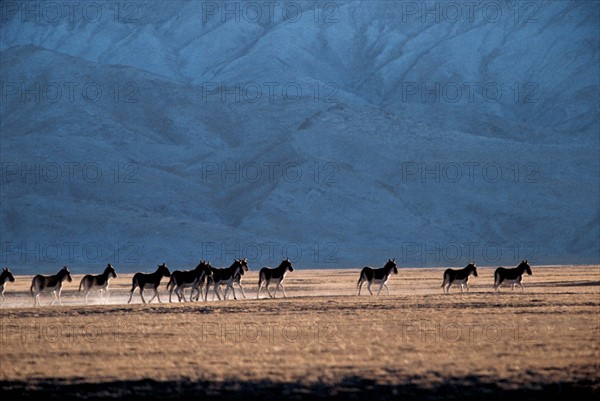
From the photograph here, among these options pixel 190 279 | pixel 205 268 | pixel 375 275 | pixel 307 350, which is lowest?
pixel 307 350

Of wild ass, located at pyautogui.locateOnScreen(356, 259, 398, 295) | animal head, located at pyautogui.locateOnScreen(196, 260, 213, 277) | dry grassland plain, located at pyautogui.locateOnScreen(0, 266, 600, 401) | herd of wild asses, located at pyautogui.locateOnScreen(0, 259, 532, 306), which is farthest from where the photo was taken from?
wild ass, located at pyautogui.locateOnScreen(356, 259, 398, 295)

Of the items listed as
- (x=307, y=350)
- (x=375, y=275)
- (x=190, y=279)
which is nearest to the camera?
(x=307, y=350)

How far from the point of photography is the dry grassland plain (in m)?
19.6

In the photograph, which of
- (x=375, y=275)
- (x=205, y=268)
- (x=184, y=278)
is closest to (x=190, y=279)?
(x=184, y=278)

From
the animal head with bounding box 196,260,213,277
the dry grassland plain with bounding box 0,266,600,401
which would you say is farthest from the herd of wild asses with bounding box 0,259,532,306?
the dry grassland plain with bounding box 0,266,600,401

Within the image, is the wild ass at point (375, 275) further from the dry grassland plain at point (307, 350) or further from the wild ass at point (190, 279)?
the wild ass at point (190, 279)

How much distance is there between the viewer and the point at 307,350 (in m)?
24.1

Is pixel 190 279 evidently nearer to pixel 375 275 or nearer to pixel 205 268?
pixel 205 268

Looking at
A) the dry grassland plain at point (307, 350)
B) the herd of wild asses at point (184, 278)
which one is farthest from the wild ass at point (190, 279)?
the dry grassland plain at point (307, 350)

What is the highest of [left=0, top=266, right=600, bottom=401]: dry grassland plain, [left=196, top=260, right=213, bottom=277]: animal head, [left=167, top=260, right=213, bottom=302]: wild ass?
[left=196, top=260, right=213, bottom=277]: animal head

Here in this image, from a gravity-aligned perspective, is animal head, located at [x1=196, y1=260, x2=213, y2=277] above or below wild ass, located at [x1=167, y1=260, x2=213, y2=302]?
above

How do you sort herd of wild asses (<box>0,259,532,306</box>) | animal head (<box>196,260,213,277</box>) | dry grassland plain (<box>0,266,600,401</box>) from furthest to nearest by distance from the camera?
animal head (<box>196,260,213,277</box>) → herd of wild asses (<box>0,259,532,306</box>) → dry grassland plain (<box>0,266,600,401</box>)

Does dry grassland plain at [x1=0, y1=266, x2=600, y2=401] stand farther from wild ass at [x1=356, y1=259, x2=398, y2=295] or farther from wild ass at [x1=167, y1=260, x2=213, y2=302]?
wild ass at [x1=356, y1=259, x2=398, y2=295]

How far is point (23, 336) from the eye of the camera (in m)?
28.0
